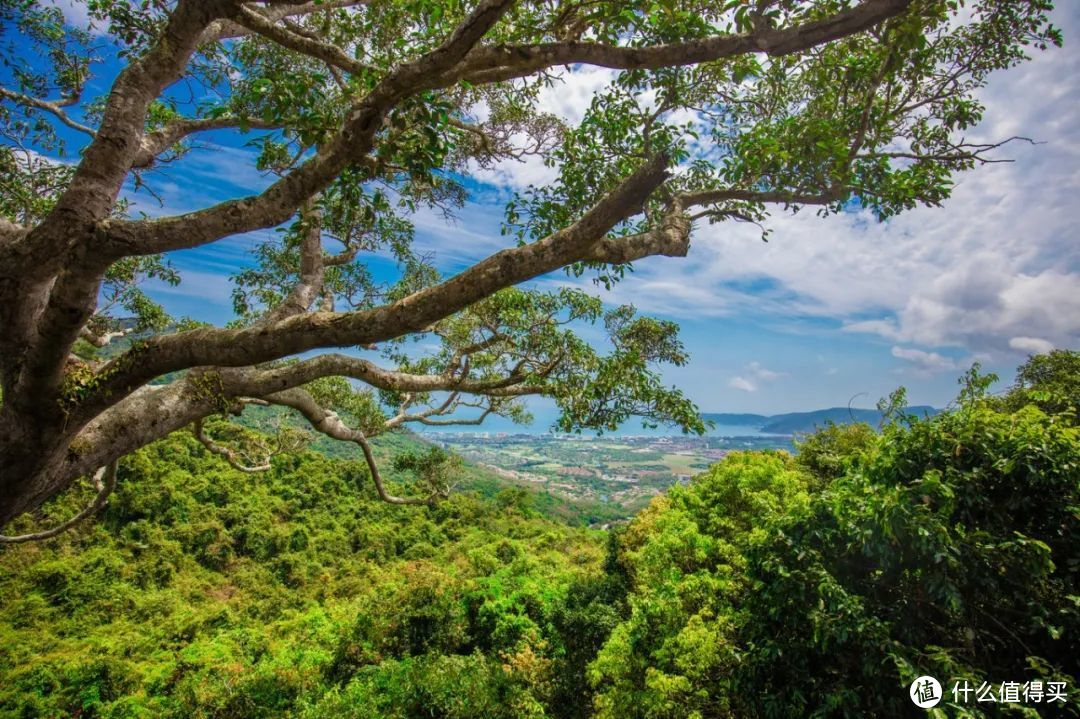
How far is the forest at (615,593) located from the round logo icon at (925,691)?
0.28 ft

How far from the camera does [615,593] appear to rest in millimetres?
18562

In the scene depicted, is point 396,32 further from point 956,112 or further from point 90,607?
point 90,607

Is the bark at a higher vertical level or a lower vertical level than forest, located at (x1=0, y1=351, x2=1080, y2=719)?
higher

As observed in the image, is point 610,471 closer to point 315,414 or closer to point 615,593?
point 615,593

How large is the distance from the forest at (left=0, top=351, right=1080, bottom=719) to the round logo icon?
0.28 ft

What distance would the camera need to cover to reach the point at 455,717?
36.7 ft

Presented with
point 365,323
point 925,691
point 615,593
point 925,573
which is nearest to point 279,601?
point 615,593

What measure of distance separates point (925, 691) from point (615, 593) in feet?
54.2

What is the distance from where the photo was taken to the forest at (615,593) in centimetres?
398

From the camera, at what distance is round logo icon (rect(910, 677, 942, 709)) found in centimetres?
356

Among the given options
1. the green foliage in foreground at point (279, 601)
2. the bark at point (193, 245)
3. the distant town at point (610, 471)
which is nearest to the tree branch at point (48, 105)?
the bark at point (193, 245)

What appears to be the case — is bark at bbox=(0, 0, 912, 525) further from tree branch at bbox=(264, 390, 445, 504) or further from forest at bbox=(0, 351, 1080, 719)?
forest at bbox=(0, 351, 1080, 719)

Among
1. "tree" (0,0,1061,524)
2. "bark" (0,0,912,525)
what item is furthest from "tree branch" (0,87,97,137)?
"bark" (0,0,912,525)

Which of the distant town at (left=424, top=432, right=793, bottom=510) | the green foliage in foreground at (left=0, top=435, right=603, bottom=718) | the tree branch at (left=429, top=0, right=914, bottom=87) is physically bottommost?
the distant town at (left=424, top=432, right=793, bottom=510)
